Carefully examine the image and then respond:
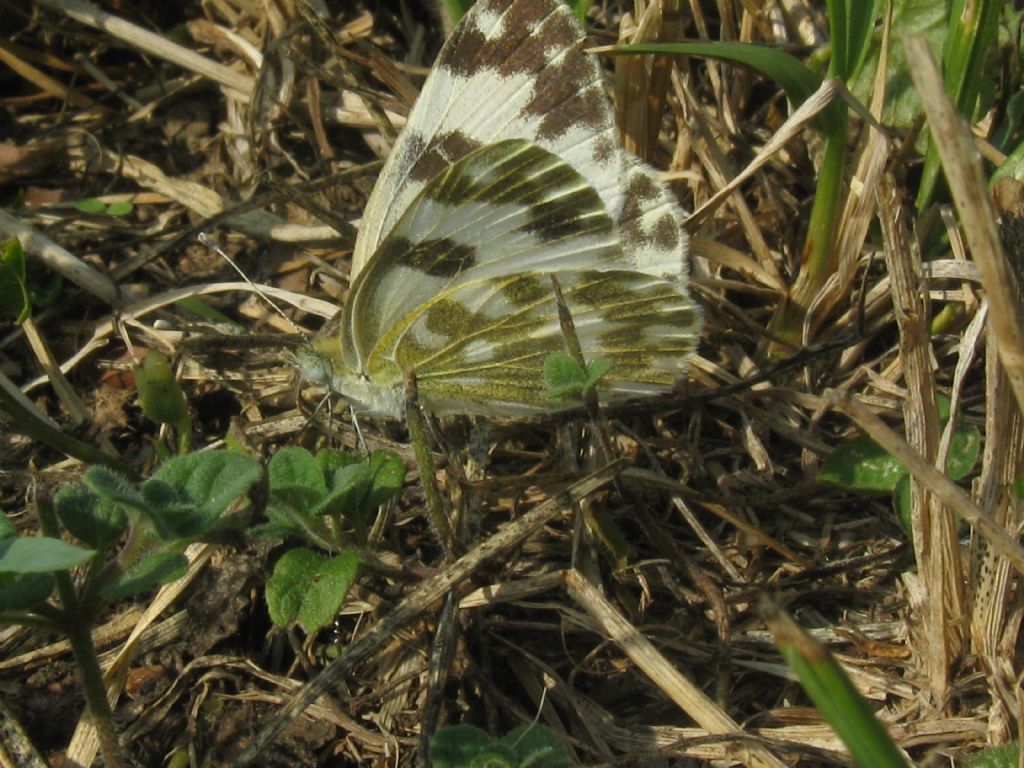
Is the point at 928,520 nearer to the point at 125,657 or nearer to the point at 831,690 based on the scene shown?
the point at 831,690

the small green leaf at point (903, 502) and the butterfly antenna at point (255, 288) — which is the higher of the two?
the butterfly antenna at point (255, 288)

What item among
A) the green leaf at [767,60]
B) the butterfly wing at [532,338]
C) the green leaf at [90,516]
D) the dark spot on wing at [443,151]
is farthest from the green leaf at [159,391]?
the green leaf at [767,60]

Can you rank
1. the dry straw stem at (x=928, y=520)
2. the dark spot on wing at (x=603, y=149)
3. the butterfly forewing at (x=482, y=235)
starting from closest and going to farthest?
the dry straw stem at (x=928, y=520) < the butterfly forewing at (x=482, y=235) < the dark spot on wing at (x=603, y=149)

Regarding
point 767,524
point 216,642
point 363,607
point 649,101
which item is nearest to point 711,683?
point 767,524

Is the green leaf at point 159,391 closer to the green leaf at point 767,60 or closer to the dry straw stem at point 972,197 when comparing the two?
the green leaf at point 767,60

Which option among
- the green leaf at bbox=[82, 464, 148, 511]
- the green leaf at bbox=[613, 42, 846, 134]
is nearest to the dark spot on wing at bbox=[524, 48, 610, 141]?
the green leaf at bbox=[613, 42, 846, 134]

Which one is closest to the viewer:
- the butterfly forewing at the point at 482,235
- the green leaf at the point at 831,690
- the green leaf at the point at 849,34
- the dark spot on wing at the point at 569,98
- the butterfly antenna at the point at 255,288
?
the green leaf at the point at 831,690

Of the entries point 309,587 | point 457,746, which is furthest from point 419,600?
point 457,746

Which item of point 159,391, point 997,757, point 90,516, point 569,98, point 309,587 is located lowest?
point 997,757
